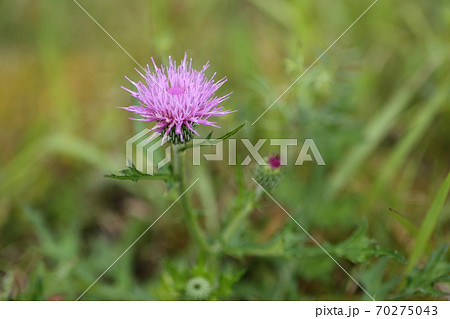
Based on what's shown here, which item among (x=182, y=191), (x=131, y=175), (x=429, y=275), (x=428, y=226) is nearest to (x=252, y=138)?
(x=182, y=191)

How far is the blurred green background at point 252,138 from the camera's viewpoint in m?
2.75

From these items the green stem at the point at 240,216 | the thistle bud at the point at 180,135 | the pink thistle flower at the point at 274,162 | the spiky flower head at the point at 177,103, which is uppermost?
the spiky flower head at the point at 177,103

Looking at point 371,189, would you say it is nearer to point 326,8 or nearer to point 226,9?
point 326,8

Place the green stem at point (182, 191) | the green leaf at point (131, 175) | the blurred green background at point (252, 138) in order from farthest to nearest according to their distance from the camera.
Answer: the blurred green background at point (252, 138)
the green stem at point (182, 191)
the green leaf at point (131, 175)

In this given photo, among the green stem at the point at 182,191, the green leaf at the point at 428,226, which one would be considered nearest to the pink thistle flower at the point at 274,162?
the green stem at the point at 182,191

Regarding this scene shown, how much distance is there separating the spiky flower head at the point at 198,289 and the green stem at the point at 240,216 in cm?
25

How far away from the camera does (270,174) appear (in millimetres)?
2314

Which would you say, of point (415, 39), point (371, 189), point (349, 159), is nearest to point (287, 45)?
point (415, 39)

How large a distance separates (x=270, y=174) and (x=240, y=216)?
0.29 meters

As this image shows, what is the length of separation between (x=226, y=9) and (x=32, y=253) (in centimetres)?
281

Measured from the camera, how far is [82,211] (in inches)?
127

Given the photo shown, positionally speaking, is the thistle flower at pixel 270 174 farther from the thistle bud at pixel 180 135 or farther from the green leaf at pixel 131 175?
the green leaf at pixel 131 175

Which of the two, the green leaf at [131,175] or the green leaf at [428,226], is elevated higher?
the green leaf at [131,175]
